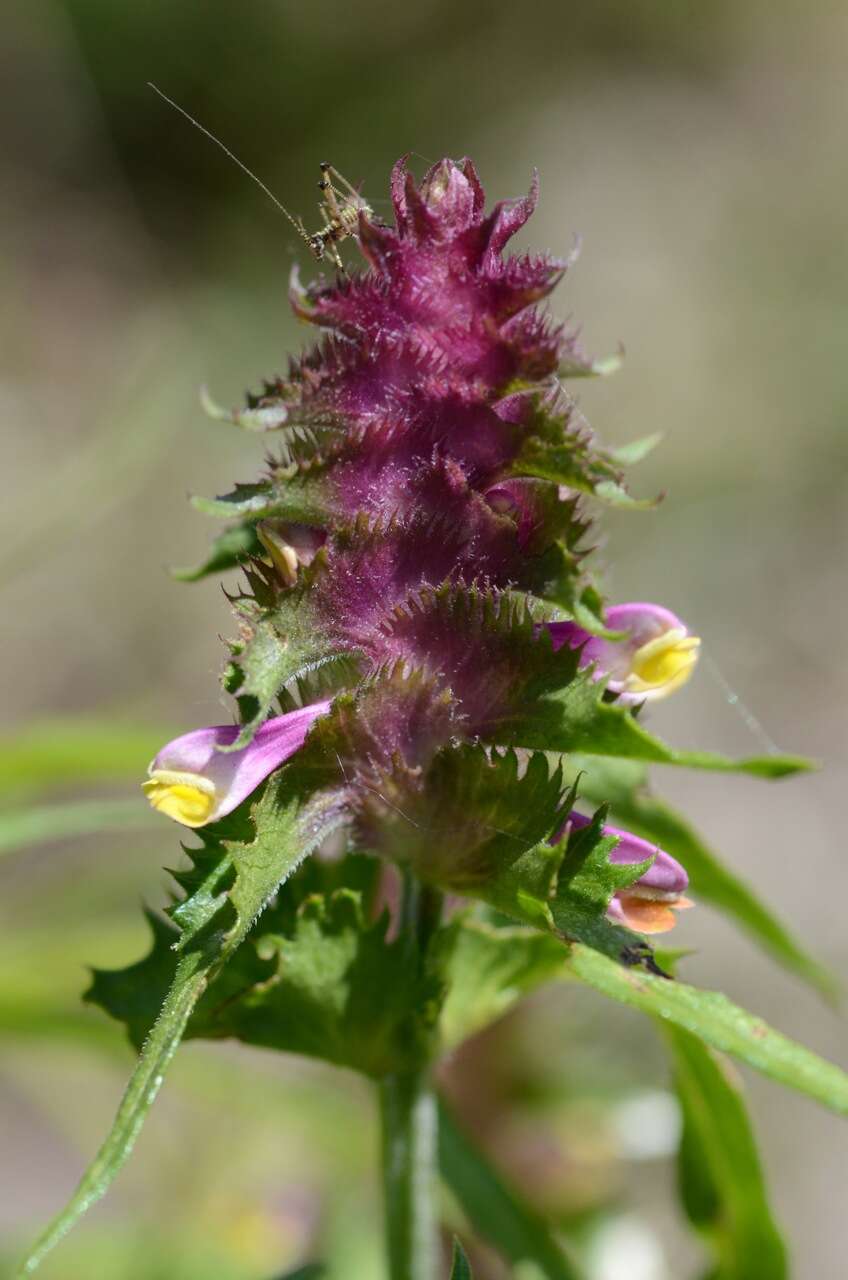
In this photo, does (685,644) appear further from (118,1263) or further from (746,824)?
(746,824)

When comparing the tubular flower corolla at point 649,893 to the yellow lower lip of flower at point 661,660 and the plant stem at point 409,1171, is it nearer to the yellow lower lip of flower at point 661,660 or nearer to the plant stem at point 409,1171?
the yellow lower lip of flower at point 661,660

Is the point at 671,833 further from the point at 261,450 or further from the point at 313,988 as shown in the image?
the point at 261,450

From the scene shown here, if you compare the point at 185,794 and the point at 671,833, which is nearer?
the point at 185,794

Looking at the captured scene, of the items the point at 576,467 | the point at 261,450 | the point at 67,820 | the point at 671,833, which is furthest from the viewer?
the point at 261,450

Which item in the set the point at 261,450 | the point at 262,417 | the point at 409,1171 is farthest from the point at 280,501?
the point at 261,450

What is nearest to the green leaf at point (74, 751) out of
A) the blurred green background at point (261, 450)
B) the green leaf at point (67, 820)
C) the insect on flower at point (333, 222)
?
the blurred green background at point (261, 450)

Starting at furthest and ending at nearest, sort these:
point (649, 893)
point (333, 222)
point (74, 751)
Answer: point (74, 751) < point (333, 222) < point (649, 893)

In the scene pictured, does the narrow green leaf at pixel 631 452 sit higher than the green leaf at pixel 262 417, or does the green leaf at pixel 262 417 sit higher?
the green leaf at pixel 262 417
